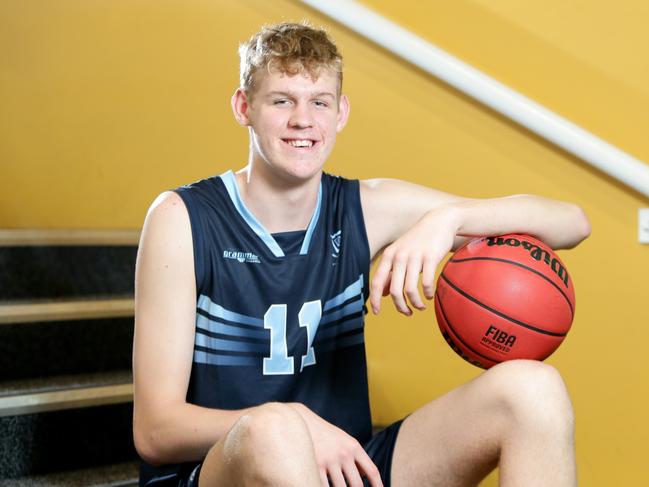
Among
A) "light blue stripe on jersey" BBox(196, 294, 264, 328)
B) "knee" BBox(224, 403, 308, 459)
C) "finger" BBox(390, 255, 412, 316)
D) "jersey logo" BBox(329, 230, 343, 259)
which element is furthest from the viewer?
"jersey logo" BBox(329, 230, 343, 259)

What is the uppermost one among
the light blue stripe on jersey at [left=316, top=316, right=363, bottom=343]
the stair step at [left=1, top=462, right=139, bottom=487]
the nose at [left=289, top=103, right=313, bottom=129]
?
the nose at [left=289, top=103, right=313, bottom=129]

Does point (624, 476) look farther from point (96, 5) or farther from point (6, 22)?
point (6, 22)

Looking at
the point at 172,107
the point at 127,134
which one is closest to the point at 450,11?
the point at 172,107

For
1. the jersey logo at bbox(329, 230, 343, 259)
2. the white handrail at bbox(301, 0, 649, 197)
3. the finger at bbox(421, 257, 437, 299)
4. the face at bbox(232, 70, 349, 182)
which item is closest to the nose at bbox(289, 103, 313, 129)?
→ the face at bbox(232, 70, 349, 182)

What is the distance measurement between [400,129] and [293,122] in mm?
936

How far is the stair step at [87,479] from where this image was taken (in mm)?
1983

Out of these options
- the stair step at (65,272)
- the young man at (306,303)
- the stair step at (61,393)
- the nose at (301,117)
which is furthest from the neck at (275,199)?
the stair step at (65,272)

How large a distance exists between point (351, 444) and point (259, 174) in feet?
1.89

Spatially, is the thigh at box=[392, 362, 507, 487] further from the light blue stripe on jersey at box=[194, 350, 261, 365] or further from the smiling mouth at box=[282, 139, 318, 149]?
the smiling mouth at box=[282, 139, 318, 149]

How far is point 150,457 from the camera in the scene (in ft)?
4.96

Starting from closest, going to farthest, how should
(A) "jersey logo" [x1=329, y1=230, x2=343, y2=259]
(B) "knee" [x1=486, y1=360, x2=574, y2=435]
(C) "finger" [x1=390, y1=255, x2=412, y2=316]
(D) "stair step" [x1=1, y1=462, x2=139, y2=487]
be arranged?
1. (B) "knee" [x1=486, y1=360, x2=574, y2=435]
2. (C) "finger" [x1=390, y1=255, x2=412, y2=316]
3. (A) "jersey logo" [x1=329, y1=230, x2=343, y2=259]
4. (D) "stair step" [x1=1, y1=462, x2=139, y2=487]

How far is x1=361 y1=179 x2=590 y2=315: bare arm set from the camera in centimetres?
148

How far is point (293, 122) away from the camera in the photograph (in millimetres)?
1630

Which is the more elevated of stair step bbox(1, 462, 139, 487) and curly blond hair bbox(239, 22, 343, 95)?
curly blond hair bbox(239, 22, 343, 95)
